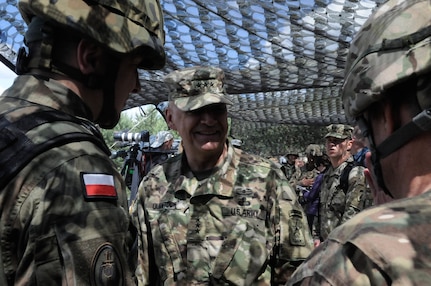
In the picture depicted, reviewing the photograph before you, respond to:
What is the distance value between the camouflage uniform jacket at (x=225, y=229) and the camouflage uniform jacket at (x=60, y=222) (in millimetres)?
1149

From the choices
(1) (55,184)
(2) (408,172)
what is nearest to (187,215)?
(1) (55,184)

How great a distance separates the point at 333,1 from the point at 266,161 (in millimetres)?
11176

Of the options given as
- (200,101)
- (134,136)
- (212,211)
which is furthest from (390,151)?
(134,136)

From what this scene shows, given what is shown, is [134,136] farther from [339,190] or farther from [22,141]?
[22,141]

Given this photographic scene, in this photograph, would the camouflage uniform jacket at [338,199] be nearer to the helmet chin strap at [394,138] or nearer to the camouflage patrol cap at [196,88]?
the camouflage patrol cap at [196,88]

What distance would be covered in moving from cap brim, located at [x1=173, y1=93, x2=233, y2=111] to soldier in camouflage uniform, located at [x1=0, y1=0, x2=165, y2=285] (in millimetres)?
988

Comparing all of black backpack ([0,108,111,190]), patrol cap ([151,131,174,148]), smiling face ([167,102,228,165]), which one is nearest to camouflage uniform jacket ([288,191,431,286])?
black backpack ([0,108,111,190])

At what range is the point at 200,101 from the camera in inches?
109

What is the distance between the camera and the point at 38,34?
1.56 metres

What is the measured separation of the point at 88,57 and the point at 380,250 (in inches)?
42.4

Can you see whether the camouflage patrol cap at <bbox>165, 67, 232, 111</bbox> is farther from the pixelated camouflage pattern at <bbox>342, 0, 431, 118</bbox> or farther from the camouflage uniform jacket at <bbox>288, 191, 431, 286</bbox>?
the camouflage uniform jacket at <bbox>288, 191, 431, 286</bbox>

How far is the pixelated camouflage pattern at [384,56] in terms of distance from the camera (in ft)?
3.50

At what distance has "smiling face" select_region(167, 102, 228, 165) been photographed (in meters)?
2.75

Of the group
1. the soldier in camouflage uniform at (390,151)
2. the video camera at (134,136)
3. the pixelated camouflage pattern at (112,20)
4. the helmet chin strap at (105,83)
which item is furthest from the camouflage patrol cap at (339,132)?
the soldier in camouflage uniform at (390,151)
